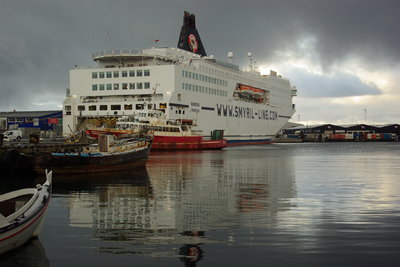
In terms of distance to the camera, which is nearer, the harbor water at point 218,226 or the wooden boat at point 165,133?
the harbor water at point 218,226

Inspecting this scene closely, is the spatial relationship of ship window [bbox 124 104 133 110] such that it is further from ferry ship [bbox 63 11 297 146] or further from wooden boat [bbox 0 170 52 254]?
wooden boat [bbox 0 170 52 254]

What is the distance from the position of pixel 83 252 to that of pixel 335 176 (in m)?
21.6

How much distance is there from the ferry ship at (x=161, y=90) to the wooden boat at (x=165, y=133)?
169 cm

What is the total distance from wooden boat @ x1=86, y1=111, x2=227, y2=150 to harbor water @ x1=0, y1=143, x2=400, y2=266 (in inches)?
1290

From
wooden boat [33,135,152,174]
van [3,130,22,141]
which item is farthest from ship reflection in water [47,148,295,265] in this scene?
van [3,130,22,141]

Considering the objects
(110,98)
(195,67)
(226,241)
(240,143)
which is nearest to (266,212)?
(226,241)

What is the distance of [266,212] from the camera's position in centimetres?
1555

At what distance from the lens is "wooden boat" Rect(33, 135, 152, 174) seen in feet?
91.0

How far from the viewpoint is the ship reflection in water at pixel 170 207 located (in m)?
11.5

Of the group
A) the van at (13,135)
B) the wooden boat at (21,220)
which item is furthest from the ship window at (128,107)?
the wooden boat at (21,220)

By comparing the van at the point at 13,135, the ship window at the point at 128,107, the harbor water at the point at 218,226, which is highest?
the ship window at the point at 128,107

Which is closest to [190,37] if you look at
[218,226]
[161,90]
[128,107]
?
[161,90]

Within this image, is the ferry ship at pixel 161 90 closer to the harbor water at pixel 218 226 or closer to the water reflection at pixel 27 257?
the harbor water at pixel 218 226

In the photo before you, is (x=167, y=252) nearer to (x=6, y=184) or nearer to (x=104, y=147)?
(x=6, y=184)
